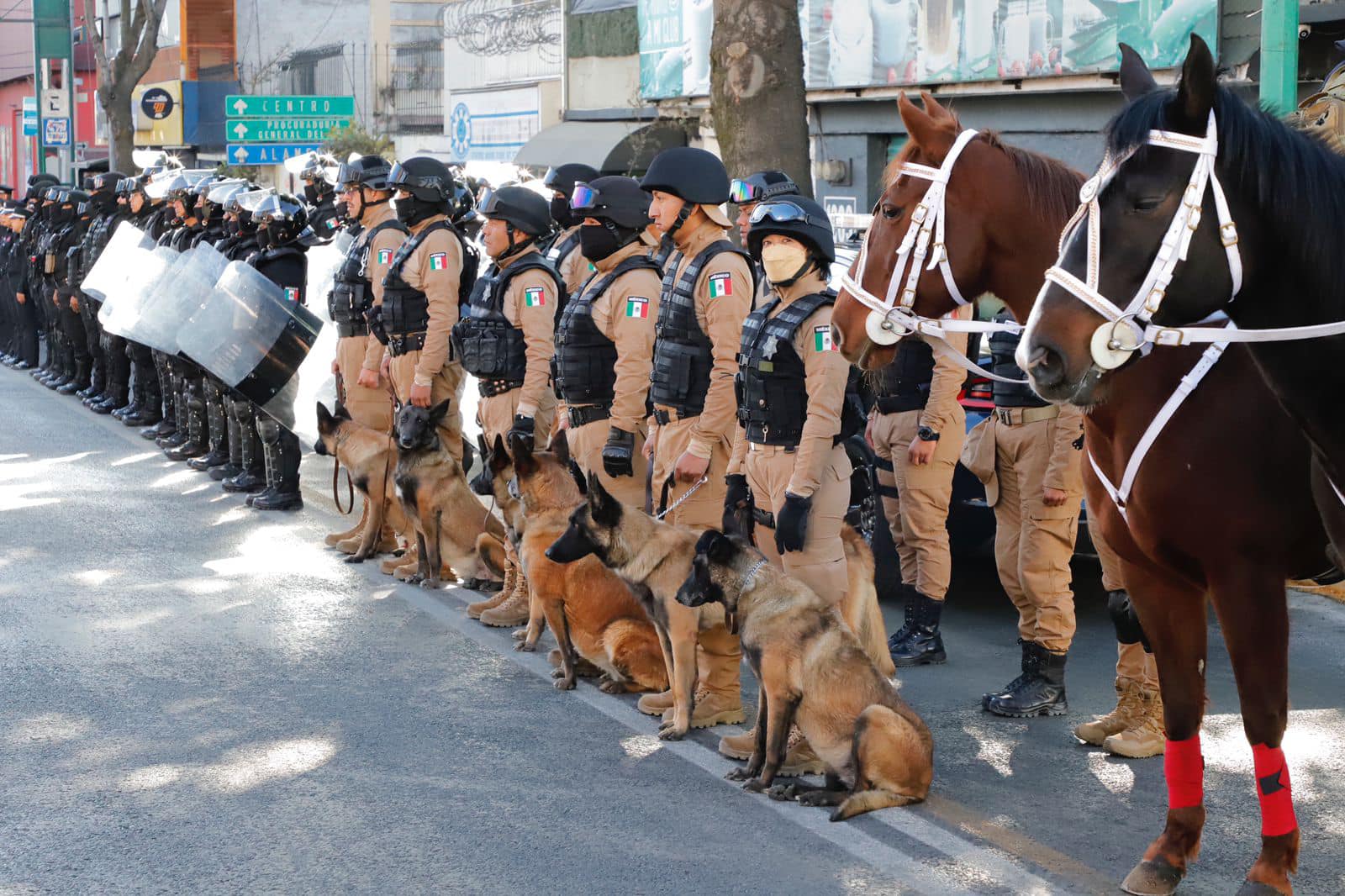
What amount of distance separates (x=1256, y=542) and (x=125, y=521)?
8.46 metres

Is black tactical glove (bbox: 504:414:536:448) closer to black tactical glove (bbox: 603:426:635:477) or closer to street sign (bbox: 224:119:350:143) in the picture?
black tactical glove (bbox: 603:426:635:477)

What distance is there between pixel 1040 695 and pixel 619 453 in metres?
2.19

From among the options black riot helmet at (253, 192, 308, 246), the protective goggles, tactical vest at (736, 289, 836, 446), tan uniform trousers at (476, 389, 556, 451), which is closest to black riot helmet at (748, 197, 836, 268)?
the protective goggles

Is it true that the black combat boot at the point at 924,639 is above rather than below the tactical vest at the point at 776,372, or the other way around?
below

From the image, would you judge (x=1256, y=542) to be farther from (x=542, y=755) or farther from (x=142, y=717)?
(x=142, y=717)

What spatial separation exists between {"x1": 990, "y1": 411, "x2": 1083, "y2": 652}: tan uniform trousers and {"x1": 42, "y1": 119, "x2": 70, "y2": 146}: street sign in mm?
38118

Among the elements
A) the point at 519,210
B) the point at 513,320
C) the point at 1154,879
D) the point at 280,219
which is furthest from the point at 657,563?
the point at 280,219

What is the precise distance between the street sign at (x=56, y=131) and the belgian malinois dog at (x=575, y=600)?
3658 cm

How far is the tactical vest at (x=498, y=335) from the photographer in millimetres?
9047

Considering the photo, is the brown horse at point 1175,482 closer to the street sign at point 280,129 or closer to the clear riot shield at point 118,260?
the clear riot shield at point 118,260

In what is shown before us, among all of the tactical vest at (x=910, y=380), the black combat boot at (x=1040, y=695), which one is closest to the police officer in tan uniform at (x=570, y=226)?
the tactical vest at (x=910, y=380)

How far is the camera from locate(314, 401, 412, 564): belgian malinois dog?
1001 cm

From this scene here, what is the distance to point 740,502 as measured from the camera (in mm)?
6848

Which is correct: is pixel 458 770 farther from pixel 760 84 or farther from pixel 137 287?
pixel 137 287
